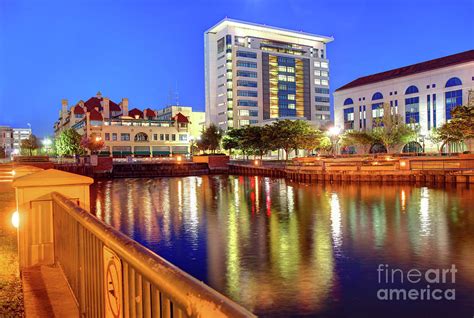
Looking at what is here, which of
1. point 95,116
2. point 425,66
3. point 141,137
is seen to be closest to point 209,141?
point 141,137

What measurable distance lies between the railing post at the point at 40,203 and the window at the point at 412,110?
85512mm

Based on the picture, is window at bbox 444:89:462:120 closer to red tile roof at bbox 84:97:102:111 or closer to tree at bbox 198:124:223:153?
tree at bbox 198:124:223:153

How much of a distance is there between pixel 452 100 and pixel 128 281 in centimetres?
8704

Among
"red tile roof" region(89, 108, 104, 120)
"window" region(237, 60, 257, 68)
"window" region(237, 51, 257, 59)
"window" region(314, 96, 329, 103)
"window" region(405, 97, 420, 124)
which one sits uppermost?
"window" region(237, 51, 257, 59)

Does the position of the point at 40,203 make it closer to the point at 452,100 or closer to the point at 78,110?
the point at 452,100

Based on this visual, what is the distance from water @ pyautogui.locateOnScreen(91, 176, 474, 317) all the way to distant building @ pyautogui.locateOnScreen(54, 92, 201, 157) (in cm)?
7745

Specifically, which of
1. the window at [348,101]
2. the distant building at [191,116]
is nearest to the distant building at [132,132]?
the distant building at [191,116]

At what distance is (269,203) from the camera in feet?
94.8

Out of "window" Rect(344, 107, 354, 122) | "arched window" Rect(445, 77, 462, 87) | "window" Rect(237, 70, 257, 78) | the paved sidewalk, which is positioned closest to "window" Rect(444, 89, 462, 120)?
"arched window" Rect(445, 77, 462, 87)

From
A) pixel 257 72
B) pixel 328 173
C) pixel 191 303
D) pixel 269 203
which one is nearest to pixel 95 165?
pixel 328 173

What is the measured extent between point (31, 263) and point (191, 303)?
646cm

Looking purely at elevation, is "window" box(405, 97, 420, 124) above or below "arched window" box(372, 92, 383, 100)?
below

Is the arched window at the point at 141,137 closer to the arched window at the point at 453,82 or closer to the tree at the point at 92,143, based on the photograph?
the tree at the point at 92,143

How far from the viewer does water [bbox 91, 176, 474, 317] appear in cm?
1013
